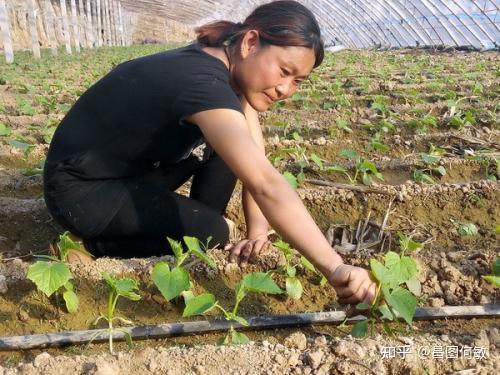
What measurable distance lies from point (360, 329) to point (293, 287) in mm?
338

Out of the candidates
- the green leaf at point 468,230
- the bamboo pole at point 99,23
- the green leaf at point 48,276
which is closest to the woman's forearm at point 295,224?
the green leaf at point 48,276

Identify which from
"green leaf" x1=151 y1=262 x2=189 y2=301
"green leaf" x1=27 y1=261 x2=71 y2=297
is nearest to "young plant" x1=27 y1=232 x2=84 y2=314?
"green leaf" x1=27 y1=261 x2=71 y2=297

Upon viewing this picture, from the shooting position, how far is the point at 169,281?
5.37ft

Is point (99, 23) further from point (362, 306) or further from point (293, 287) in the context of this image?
point (362, 306)

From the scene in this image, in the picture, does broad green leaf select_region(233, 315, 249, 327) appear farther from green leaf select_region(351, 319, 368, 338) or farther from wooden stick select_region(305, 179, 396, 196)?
wooden stick select_region(305, 179, 396, 196)

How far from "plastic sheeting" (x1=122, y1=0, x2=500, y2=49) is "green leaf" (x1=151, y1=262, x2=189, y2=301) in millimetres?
10624

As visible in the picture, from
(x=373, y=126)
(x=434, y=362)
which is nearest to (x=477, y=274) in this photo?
(x=434, y=362)

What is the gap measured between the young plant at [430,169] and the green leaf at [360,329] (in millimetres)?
1539

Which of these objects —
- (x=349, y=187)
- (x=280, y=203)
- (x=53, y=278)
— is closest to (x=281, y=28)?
(x=280, y=203)

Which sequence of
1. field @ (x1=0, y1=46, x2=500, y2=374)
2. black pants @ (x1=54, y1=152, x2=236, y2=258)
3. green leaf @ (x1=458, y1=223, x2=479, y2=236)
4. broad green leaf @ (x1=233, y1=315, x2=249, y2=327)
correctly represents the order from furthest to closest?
green leaf @ (x1=458, y1=223, x2=479, y2=236)
black pants @ (x1=54, y1=152, x2=236, y2=258)
broad green leaf @ (x1=233, y1=315, x2=249, y2=327)
field @ (x1=0, y1=46, x2=500, y2=374)

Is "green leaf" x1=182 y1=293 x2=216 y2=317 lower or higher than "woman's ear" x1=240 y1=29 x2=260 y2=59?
lower

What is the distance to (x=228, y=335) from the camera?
157 centimetres

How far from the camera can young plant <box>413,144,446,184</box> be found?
2.99 metres

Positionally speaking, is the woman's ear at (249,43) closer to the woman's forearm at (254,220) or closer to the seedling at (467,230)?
the woman's forearm at (254,220)
